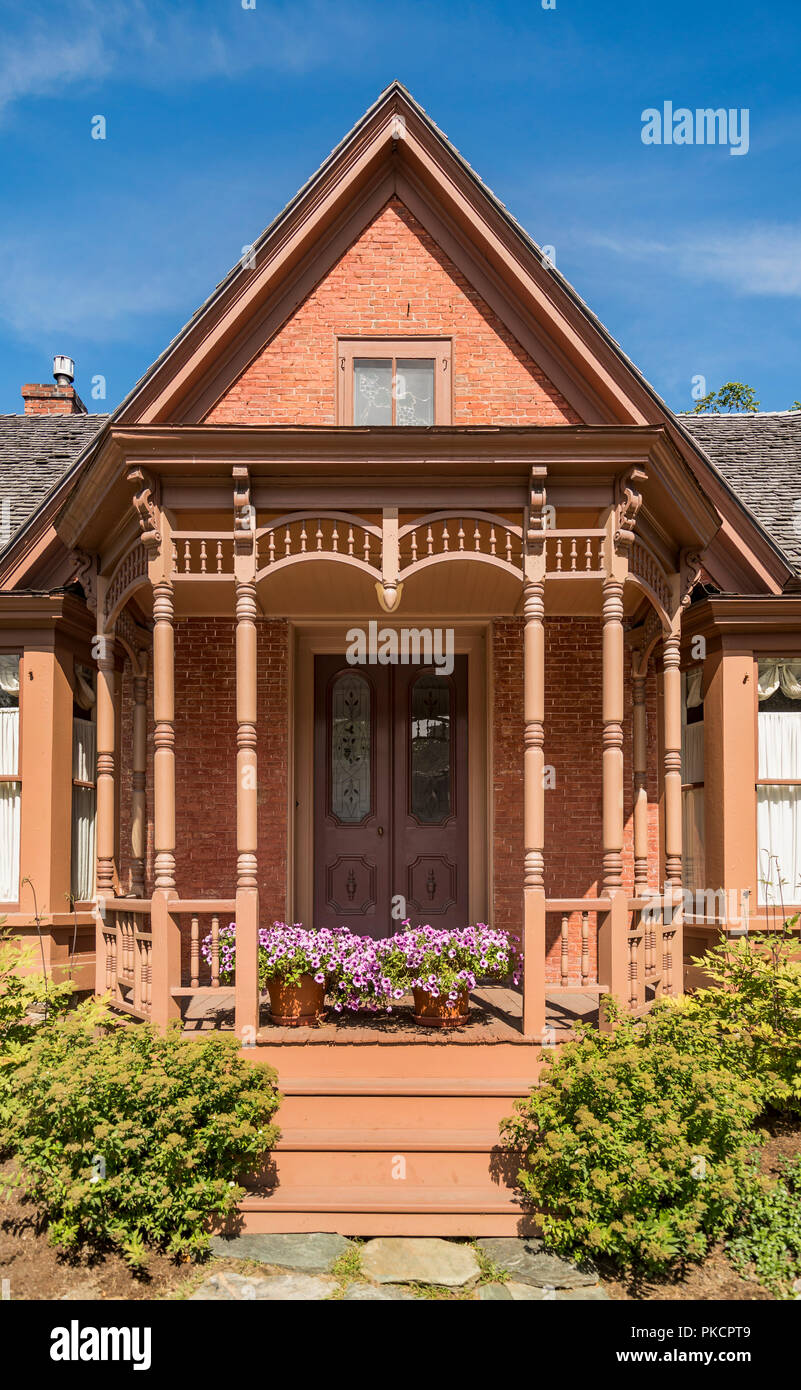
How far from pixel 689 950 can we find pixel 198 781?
4.54 meters

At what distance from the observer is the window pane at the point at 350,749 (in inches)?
368

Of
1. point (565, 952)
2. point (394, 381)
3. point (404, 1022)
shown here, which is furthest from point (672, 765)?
point (394, 381)

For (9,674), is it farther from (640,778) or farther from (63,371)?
(63,371)

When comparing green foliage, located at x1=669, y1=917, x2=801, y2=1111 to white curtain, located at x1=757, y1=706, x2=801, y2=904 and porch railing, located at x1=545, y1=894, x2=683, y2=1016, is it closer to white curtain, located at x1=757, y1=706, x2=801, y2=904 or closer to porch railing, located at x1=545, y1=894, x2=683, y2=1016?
porch railing, located at x1=545, y1=894, x2=683, y2=1016

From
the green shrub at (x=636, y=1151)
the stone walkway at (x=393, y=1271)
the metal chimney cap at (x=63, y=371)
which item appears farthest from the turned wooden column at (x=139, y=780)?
the metal chimney cap at (x=63, y=371)

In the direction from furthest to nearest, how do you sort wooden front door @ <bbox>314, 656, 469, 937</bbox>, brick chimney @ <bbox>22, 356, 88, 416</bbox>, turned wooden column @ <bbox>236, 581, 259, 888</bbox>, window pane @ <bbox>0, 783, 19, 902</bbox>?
1. brick chimney @ <bbox>22, 356, 88, 416</bbox>
2. wooden front door @ <bbox>314, 656, 469, 937</bbox>
3. window pane @ <bbox>0, 783, 19, 902</bbox>
4. turned wooden column @ <bbox>236, 581, 259, 888</bbox>

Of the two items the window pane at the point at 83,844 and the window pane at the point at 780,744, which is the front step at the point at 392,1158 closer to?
the window pane at the point at 83,844

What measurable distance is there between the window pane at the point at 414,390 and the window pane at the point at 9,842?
4.48 meters

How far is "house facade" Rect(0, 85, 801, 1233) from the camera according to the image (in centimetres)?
657

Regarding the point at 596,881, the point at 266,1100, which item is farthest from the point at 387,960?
the point at 596,881

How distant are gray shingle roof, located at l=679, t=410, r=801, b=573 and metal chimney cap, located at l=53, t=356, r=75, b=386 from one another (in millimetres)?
8067

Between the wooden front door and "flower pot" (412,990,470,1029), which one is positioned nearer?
"flower pot" (412,990,470,1029)

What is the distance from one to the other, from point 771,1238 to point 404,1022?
2598mm

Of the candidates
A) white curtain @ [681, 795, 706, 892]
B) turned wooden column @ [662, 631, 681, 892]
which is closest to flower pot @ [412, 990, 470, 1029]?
turned wooden column @ [662, 631, 681, 892]
